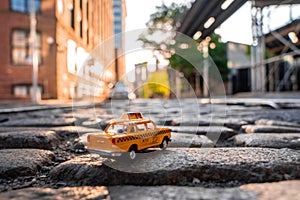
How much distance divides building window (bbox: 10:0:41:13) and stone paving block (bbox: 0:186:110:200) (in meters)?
19.2

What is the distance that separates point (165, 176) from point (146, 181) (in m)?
0.06

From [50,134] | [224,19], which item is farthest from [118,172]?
[224,19]

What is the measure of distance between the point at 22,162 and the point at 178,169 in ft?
1.87

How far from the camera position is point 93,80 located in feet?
3.83

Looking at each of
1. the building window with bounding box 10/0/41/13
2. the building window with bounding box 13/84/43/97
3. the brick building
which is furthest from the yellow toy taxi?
the building window with bounding box 10/0/41/13

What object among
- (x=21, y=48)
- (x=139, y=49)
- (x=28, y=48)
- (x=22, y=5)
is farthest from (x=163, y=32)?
(x=22, y=5)

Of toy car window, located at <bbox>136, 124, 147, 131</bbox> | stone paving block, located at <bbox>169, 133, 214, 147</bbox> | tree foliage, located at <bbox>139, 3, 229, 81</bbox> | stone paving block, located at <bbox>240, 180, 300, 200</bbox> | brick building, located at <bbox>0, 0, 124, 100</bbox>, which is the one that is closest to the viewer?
stone paving block, located at <bbox>240, 180, 300, 200</bbox>

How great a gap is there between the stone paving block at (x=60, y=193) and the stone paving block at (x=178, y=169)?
0.07 meters

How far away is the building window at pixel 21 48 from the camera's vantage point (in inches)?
703

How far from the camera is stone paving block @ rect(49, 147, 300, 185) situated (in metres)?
0.92

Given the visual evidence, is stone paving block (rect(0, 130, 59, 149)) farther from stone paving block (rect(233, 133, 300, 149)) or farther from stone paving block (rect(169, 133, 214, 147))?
stone paving block (rect(233, 133, 300, 149))

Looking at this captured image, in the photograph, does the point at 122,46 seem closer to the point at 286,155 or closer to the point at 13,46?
the point at 286,155

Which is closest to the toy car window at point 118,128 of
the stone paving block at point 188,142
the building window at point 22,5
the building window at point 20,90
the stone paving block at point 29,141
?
the stone paving block at point 188,142

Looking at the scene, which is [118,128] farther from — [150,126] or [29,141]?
[29,141]
